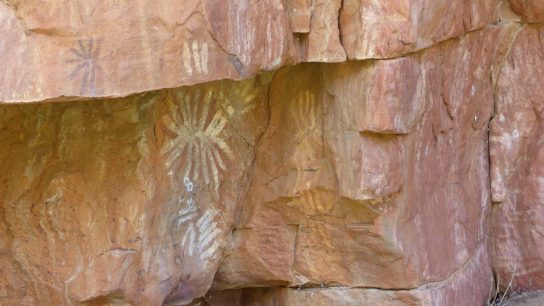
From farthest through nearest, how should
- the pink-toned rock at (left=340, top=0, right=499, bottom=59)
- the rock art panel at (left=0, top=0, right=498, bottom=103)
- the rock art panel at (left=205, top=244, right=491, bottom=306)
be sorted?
the rock art panel at (left=205, top=244, right=491, bottom=306), the pink-toned rock at (left=340, top=0, right=499, bottom=59), the rock art panel at (left=0, top=0, right=498, bottom=103)

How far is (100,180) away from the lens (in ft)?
A: 10.5

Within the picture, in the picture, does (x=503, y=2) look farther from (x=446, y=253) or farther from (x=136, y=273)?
(x=136, y=273)

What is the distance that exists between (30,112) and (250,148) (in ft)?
2.47

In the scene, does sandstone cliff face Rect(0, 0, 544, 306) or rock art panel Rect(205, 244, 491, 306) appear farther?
rock art panel Rect(205, 244, 491, 306)

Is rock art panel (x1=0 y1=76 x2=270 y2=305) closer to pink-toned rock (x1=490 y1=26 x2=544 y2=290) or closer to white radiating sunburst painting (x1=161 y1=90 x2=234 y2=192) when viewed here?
white radiating sunburst painting (x1=161 y1=90 x2=234 y2=192)

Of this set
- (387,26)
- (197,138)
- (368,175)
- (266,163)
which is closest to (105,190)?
(197,138)

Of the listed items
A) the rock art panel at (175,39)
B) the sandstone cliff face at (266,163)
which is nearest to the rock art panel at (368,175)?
the sandstone cliff face at (266,163)

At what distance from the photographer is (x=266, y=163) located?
3.63 metres

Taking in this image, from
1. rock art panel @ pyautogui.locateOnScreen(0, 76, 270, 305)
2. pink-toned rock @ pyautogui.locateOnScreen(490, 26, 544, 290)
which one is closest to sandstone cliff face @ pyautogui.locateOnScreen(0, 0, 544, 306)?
rock art panel @ pyautogui.locateOnScreen(0, 76, 270, 305)

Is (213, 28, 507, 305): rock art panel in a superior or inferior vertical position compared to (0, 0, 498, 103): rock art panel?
inferior

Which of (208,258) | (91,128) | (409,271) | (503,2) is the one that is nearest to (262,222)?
(208,258)

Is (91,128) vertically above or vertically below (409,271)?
above

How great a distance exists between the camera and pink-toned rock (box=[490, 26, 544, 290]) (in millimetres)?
4117

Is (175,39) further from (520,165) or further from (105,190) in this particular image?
(520,165)
